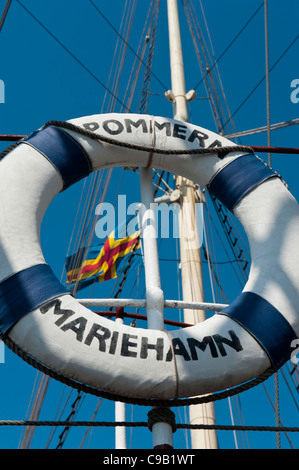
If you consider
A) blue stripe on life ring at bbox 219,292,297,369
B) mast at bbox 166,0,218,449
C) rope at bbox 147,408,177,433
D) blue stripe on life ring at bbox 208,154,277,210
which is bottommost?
rope at bbox 147,408,177,433

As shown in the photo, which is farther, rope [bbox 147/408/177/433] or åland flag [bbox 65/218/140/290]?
åland flag [bbox 65/218/140/290]

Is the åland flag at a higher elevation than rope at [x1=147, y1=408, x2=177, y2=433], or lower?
higher

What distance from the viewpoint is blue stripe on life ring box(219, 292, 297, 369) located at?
Result: 2.38 metres

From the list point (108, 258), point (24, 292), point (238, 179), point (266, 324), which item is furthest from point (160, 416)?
point (108, 258)

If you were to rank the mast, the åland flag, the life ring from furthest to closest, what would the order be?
the åland flag → the mast → the life ring

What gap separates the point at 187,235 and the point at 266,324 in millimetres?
4343

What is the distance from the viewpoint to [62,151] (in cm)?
273

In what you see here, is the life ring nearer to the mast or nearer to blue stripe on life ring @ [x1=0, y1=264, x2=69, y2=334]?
blue stripe on life ring @ [x1=0, y1=264, x2=69, y2=334]

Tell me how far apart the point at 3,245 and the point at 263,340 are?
3.21 feet

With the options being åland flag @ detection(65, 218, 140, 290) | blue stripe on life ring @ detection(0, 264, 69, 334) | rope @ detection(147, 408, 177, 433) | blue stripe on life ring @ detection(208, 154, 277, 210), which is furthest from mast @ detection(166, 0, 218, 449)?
blue stripe on life ring @ detection(0, 264, 69, 334)

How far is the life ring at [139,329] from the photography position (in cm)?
221

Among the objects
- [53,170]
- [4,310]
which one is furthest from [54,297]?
[53,170]

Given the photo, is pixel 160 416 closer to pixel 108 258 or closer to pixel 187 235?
Answer: pixel 187 235

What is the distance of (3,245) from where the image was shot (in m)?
2.41
